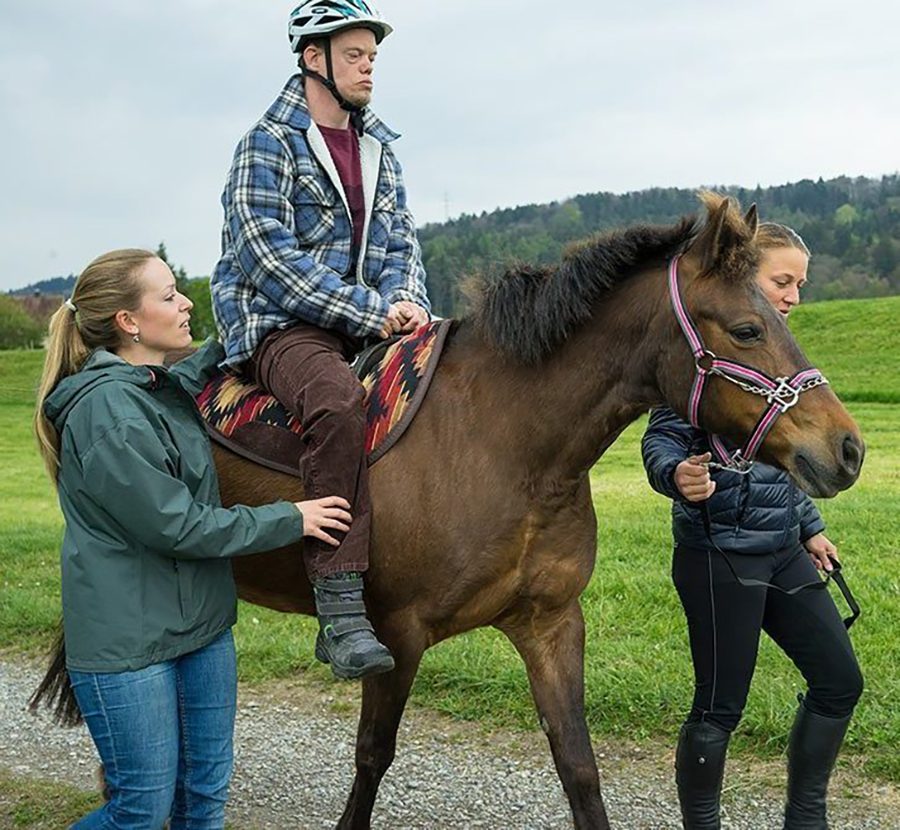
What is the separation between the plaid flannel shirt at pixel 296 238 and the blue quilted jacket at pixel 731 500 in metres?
1.14

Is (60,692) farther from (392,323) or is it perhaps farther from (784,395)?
(784,395)

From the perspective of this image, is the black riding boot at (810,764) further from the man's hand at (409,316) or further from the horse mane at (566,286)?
the man's hand at (409,316)

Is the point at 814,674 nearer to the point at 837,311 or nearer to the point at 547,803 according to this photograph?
the point at 547,803

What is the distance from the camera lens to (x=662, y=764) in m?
4.69

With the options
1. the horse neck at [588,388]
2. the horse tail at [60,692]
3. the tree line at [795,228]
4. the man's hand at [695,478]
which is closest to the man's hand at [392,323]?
the horse neck at [588,388]

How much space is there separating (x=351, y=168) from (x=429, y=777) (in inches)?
106

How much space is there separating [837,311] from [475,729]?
42.0 m

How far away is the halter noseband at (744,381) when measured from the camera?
299cm

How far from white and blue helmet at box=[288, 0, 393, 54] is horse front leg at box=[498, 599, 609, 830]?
7.22 feet

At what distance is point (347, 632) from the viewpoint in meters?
3.34

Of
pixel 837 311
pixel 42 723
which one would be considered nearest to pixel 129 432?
pixel 42 723

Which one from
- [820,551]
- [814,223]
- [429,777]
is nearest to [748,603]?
[820,551]

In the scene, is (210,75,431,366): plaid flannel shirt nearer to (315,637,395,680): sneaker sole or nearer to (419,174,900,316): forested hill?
(315,637,395,680): sneaker sole

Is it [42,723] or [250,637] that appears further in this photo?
[250,637]
